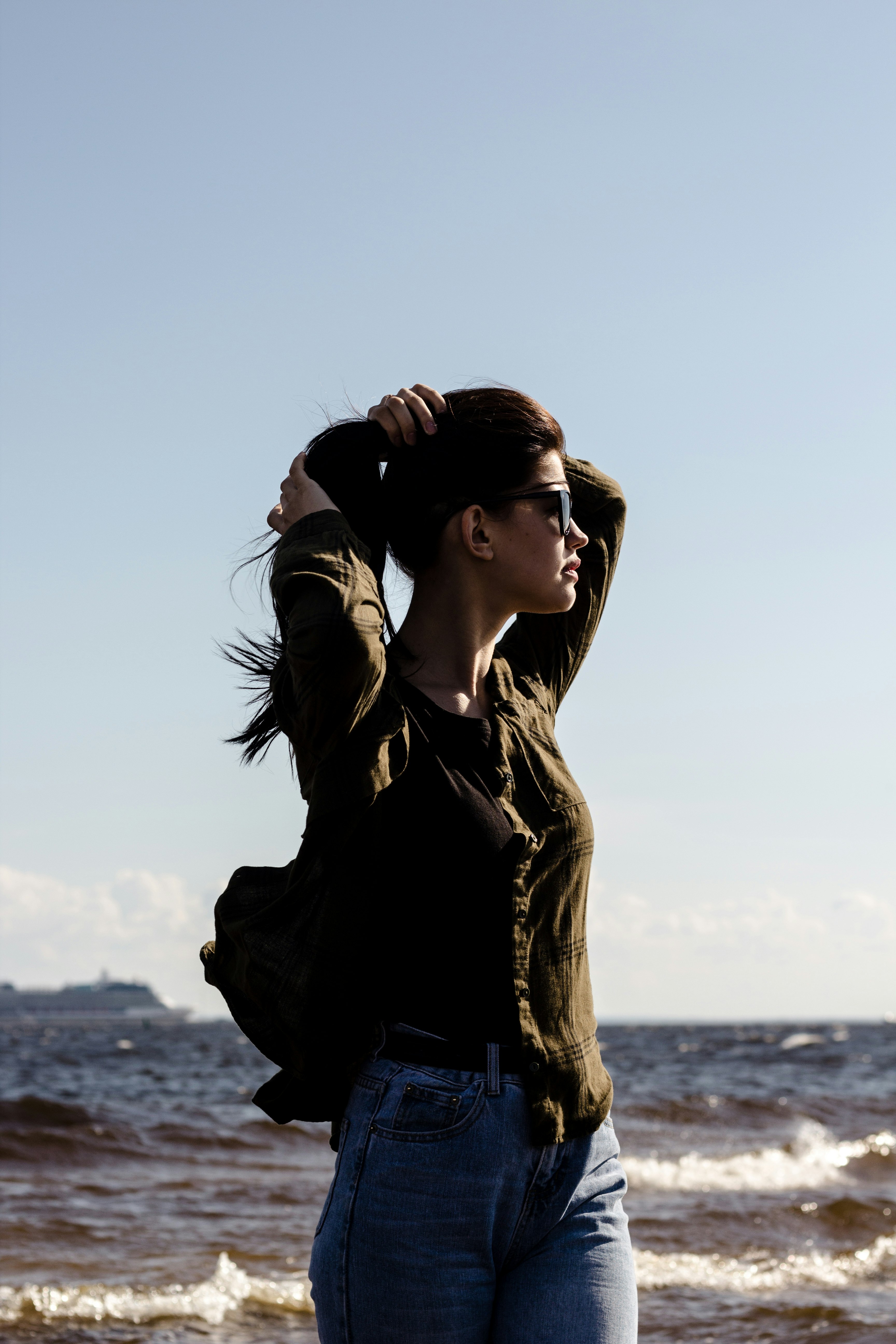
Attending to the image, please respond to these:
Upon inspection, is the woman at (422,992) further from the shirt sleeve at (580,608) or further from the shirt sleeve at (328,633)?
the shirt sleeve at (580,608)

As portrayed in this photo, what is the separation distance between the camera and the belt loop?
1676 mm

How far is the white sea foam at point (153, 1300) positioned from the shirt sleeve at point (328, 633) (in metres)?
5.84

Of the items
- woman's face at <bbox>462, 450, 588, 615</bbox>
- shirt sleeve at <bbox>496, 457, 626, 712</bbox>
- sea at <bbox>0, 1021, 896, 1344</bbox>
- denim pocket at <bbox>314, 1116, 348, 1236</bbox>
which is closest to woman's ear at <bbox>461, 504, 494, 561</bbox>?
woman's face at <bbox>462, 450, 588, 615</bbox>

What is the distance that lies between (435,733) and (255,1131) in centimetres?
1408

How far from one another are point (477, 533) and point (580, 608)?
1.76 feet

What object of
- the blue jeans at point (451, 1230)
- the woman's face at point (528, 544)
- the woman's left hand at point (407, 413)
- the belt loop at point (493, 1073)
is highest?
the woman's left hand at point (407, 413)

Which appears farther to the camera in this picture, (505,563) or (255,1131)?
(255,1131)

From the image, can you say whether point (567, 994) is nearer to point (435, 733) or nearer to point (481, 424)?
point (435, 733)

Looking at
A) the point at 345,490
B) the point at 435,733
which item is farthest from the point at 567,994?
the point at 345,490

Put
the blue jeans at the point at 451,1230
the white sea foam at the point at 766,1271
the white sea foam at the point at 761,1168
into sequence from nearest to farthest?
the blue jeans at the point at 451,1230
the white sea foam at the point at 766,1271
the white sea foam at the point at 761,1168

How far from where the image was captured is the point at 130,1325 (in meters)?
6.28

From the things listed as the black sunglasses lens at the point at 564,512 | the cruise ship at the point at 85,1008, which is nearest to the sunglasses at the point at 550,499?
the black sunglasses lens at the point at 564,512

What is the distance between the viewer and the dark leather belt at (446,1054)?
168cm

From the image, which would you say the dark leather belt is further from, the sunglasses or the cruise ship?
the cruise ship
